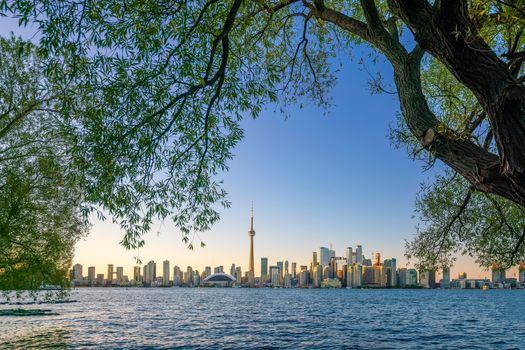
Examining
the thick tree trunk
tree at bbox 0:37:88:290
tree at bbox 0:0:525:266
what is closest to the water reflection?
tree at bbox 0:37:88:290

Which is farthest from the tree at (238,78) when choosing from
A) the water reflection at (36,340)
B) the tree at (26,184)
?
the water reflection at (36,340)

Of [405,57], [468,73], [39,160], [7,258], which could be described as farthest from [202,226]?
[7,258]

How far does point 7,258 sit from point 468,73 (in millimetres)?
22143

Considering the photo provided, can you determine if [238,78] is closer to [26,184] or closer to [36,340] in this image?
[26,184]

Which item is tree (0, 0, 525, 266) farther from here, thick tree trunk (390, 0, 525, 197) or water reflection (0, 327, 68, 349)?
water reflection (0, 327, 68, 349)

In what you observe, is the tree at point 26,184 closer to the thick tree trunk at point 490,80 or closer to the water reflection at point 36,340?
the water reflection at point 36,340

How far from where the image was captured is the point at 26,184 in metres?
20.3

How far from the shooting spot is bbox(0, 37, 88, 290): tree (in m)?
19.6

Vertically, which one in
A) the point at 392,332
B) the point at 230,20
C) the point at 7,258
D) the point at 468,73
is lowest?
the point at 392,332

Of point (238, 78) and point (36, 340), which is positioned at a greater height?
point (238, 78)

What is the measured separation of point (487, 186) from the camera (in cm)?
639

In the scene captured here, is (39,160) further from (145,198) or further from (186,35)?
(186,35)

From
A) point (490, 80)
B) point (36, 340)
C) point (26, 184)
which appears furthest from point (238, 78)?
point (36, 340)

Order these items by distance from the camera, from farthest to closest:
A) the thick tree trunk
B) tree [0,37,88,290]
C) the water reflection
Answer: the water reflection, tree [0,37,88,290], the thick tree trunk
